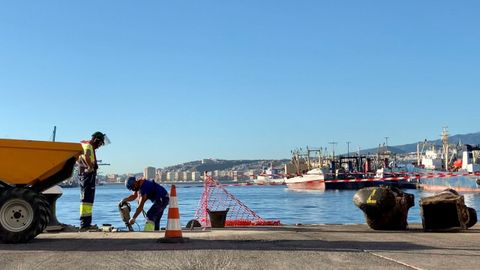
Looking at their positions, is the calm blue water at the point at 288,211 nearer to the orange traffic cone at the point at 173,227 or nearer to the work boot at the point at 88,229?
the work boot at the point at 88,229

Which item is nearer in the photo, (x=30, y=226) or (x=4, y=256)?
(x=4, y=256)

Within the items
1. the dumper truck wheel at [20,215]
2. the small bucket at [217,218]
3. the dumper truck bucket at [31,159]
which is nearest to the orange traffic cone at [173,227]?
the dumper truck bucket at [31,159]

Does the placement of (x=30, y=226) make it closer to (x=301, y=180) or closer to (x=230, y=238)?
(x=230, y=238)

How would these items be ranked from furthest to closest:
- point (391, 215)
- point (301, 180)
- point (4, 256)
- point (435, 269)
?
1. point (301, 180)
2. point (391, 215)
3. point (4, 256)
4. point (435, 269)

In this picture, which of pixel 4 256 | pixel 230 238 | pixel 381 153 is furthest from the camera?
pixel 381 153

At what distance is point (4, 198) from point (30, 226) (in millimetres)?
572

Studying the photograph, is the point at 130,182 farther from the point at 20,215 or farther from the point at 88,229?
the point at 20,215

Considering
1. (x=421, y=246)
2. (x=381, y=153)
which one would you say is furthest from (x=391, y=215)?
(x=381, y=153)

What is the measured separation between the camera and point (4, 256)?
7023mm

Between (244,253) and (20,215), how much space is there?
365 cm

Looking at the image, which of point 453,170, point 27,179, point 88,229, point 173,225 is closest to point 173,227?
point 173,225

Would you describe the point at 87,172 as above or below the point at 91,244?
above

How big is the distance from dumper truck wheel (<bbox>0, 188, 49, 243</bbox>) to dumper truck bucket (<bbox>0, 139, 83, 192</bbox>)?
14.9 inches

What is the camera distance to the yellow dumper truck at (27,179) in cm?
856
